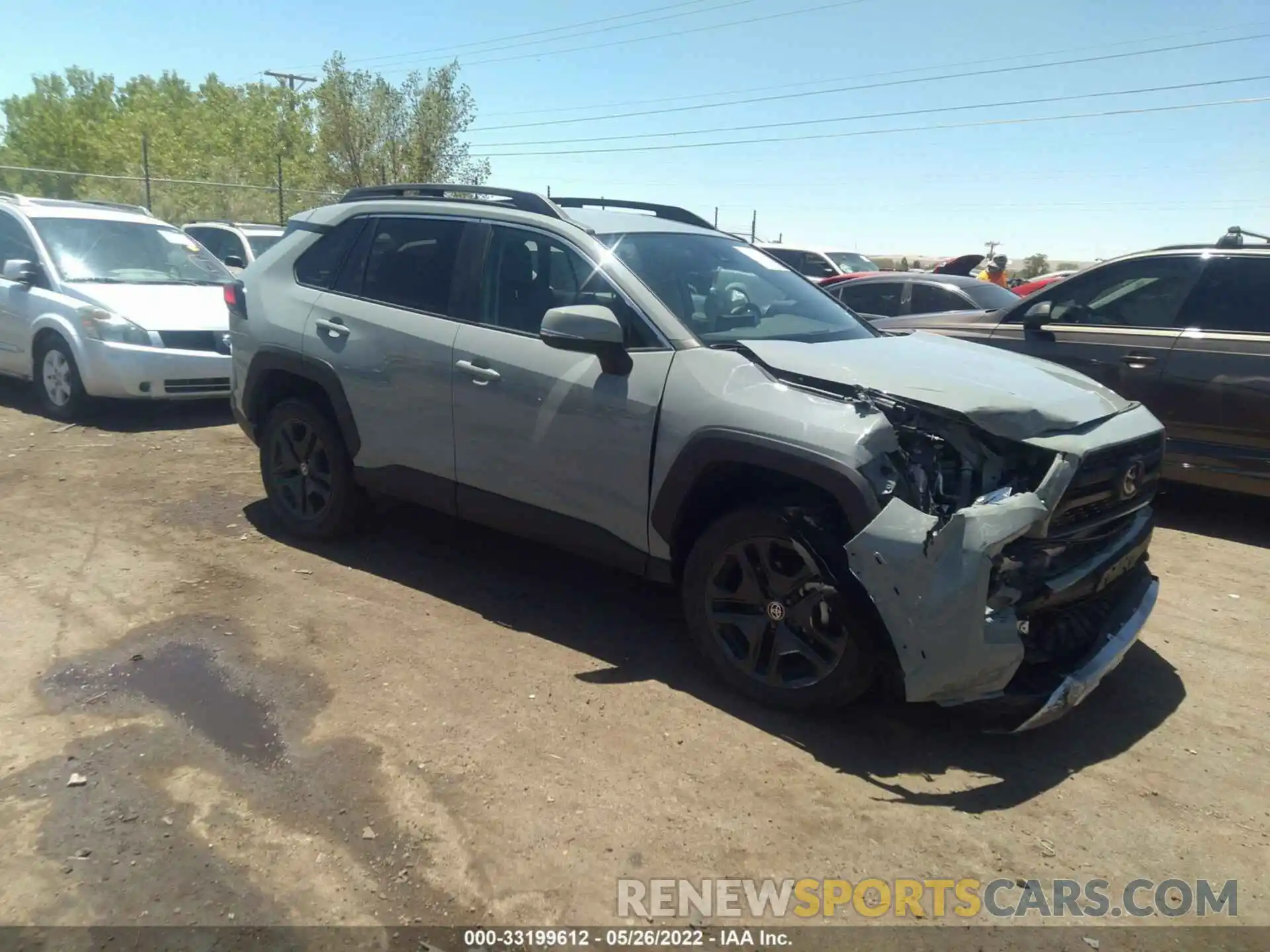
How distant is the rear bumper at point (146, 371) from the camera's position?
7805mm

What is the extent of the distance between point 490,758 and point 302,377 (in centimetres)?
282

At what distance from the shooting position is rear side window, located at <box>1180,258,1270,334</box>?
19.7 ft

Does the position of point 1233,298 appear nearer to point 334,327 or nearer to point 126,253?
point 334,327

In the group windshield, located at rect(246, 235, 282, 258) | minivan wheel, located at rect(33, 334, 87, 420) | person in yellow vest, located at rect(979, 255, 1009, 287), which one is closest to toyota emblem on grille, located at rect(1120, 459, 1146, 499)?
minivan wheel, located at rect(33, 334, 87, 420)

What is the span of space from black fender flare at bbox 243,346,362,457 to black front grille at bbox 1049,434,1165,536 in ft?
11.3

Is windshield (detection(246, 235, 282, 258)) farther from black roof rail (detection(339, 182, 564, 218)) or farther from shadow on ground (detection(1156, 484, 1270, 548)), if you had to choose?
shadow on ground (detection(1156, 484, 1270, 548))

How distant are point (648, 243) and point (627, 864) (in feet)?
9.03

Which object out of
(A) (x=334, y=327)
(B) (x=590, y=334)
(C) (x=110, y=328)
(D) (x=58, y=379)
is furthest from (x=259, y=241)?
(B) (x=590, y=334)

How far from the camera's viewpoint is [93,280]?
8.39 m

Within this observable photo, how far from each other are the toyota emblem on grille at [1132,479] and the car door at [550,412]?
1831mm

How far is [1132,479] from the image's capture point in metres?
3.68

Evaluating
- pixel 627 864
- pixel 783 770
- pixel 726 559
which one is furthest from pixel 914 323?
pixel 627 864

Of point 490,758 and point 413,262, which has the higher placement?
point 413,262

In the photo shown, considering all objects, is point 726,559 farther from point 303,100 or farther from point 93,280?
point 303,100
